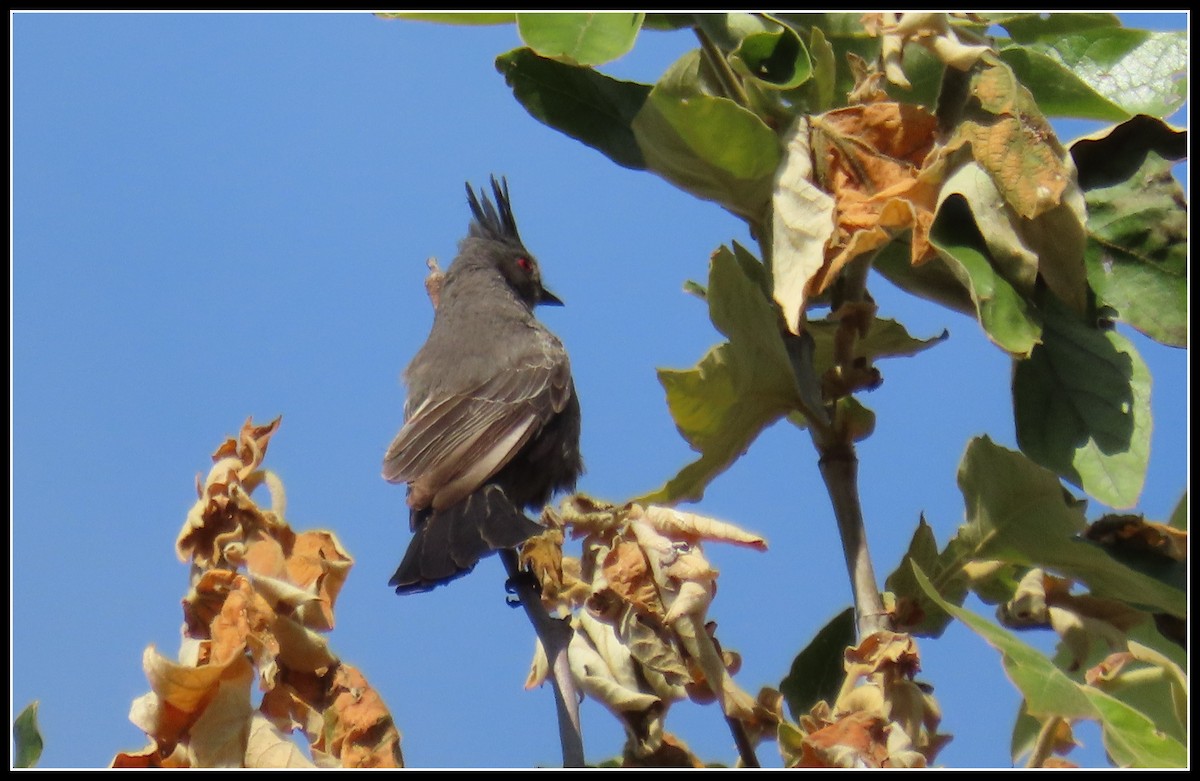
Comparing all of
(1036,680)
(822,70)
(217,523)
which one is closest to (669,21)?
(822,70)

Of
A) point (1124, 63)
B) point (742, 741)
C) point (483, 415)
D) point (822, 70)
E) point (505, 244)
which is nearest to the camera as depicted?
point (742, 741)

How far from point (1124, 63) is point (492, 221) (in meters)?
4.26

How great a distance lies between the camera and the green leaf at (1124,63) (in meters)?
2.41

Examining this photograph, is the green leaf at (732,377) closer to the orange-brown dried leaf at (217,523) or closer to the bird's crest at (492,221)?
the orange-brown dried leaf at (217,523)

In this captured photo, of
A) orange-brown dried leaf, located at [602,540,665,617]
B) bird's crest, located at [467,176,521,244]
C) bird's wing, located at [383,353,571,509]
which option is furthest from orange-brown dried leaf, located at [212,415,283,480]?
bird's crest, located at [467,176,521,244]

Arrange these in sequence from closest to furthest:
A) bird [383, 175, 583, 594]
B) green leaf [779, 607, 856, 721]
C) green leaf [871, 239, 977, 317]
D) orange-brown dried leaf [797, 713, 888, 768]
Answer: orange-brown dried leaf [797, 713, 888, 768] < green leaf [871, 239, 977, 317] < green leaf [779, 607, 856, 721] < bird [383, 175, 583, 594]

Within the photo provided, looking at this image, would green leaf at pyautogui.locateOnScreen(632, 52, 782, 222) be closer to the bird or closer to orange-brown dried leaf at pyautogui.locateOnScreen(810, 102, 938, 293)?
orange-brown dried leaf at pyautogui.locateOnScreen(810, 102, 938, 293)

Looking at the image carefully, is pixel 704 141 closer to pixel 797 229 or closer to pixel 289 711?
pixel 797 229

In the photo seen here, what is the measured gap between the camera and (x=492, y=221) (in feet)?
21.2

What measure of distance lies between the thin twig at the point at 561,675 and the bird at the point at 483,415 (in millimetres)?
1624

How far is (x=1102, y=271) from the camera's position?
221 centimetres

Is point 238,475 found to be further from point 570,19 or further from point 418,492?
point 418,492

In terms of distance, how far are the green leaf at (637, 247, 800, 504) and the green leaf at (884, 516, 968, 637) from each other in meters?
0.35

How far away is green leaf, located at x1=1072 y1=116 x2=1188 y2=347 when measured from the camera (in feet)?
7.09
